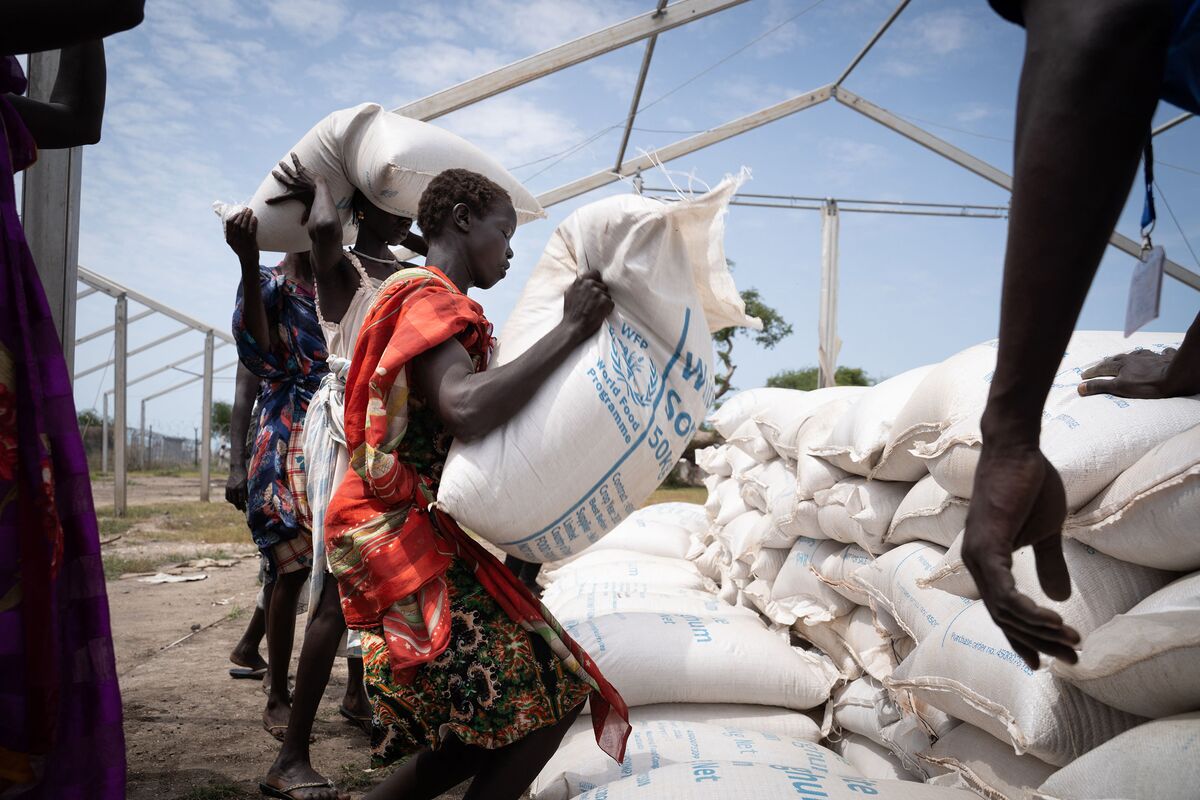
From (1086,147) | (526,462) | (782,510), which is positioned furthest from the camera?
(782,510)

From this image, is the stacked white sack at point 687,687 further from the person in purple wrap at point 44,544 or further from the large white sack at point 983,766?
the person in purple wrap at point 44,544

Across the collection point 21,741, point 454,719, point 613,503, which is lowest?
point 454,719

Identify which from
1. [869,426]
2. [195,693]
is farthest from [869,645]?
[195,693]

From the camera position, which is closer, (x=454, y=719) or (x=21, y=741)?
(x=21, y=741)

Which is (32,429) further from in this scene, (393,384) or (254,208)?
(254,208)

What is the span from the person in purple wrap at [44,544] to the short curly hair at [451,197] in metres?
0.63

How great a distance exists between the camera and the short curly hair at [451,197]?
5.64ft

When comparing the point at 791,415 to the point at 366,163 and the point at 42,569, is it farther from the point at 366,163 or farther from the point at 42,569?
the point at 42,569

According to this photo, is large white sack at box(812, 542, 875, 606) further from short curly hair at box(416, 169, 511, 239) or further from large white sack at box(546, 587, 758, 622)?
short curly hair at box(416, 169, 511, 239)

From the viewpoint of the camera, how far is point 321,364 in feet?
9.48

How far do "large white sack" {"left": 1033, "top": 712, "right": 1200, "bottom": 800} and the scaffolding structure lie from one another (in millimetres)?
744

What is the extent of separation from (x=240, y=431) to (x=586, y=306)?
213 centimetres

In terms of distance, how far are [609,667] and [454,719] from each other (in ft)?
3.01

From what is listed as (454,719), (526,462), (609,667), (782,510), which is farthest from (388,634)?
(782,510)
